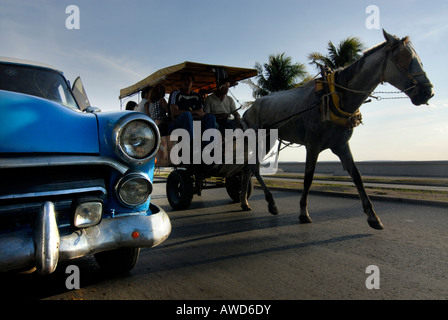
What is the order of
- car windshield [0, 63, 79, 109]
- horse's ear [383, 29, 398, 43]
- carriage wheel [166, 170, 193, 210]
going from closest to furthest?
car windshield [0, 63, 79, 109] → horse's ear [383, 29, 398, 43] → carriage wheel [166, 170, 193, 210]

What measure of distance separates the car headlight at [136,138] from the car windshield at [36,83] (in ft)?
3.96

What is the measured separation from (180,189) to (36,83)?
162 inches

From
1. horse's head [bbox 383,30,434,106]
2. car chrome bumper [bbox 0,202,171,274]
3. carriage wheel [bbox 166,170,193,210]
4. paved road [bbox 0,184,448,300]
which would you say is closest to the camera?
car chrome bumper [bbox 0,202,171,274]

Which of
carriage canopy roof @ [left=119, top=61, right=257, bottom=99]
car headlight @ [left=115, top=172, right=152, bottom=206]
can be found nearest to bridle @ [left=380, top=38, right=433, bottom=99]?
carriage canopy roof @ [left=119, top=61, right=257, bottom=99]

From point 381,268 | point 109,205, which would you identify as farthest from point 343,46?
point 109,205

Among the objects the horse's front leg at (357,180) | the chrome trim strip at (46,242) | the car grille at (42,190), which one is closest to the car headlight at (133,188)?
the car grille at (42,190)

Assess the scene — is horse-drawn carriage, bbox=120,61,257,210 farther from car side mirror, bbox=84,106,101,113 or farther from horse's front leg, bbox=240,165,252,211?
car side mirror, bbox=84,106,101,113

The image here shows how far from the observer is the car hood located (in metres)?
2.14

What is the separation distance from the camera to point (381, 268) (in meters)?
3.30

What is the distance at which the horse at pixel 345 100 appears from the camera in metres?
4.74

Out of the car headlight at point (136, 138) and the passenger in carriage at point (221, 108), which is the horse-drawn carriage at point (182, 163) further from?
the car headlight at point (136, 138)

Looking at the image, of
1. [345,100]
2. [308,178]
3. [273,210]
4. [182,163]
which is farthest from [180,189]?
[345,100]

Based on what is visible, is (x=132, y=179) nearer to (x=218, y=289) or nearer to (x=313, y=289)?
(x=218, y=289)

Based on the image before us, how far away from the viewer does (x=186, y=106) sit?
6832 mm
